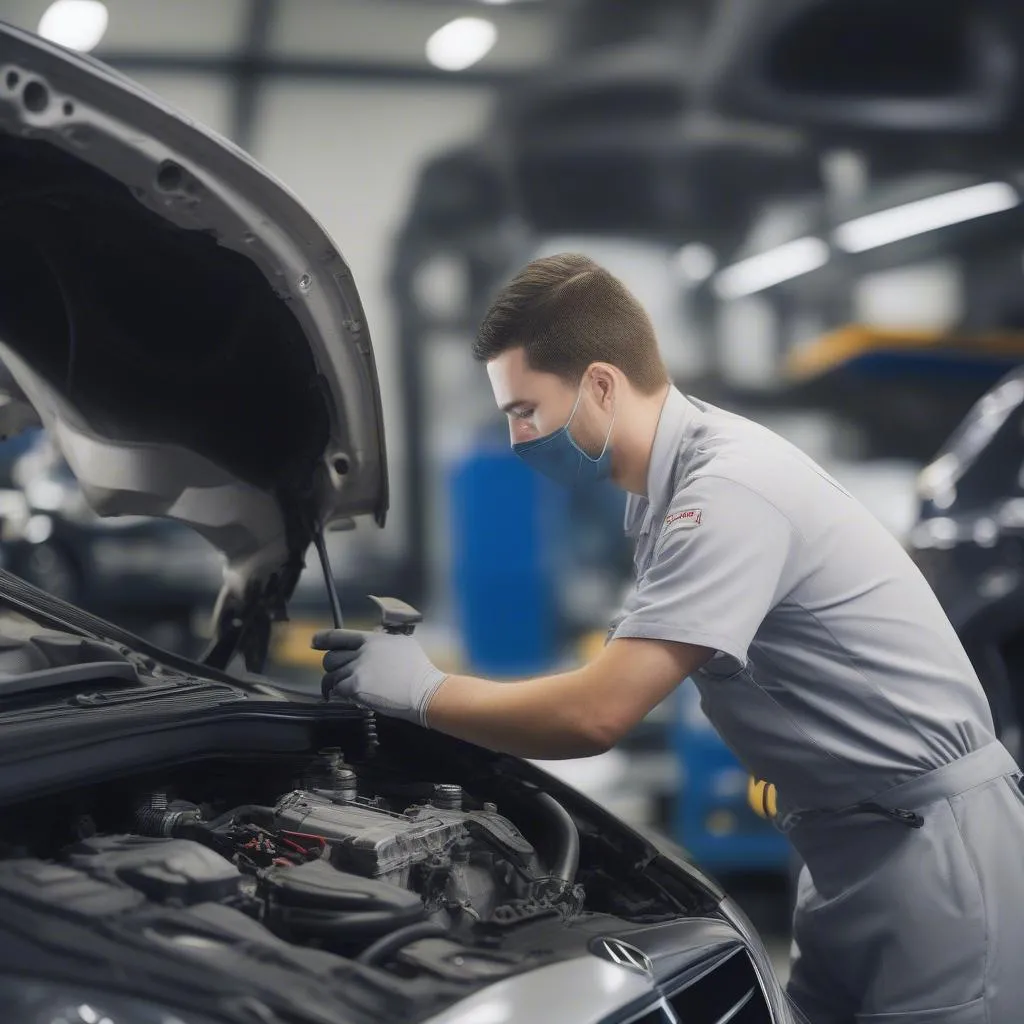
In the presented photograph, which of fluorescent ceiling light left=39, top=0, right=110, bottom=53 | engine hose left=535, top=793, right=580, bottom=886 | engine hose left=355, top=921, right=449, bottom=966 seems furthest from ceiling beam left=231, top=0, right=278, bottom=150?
engine hose left=355, top=921, right=449, bottom=966

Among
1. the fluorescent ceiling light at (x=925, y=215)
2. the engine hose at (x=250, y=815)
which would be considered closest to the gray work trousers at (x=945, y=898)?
the engine hose at (x=250, y=815)

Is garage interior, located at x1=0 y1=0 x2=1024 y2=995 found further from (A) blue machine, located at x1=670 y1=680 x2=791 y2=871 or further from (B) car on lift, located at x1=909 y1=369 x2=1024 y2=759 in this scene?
(B) car on lift, located at x1=909 y1=369 x2=1024 y2=759

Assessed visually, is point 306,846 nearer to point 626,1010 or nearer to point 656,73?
point 626,1010

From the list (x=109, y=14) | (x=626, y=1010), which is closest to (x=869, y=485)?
(x=109, y=14)

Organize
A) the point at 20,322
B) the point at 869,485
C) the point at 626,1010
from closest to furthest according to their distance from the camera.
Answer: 1. the point at 626,1010
2. the point at 20,322
3. the point at 869,485

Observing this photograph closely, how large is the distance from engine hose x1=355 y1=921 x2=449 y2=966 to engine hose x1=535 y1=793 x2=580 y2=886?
324 millimetres

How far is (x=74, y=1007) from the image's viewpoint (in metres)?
1.05

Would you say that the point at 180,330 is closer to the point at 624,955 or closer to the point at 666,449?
the point at 666,449

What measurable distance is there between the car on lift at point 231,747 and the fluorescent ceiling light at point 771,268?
9150 millimetres

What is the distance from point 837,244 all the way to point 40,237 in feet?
31.4

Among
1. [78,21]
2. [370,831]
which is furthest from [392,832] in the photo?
[78,21]

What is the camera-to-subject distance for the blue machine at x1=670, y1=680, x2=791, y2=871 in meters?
3.90

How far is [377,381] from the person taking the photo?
178cm

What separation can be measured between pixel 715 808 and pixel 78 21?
6.45 meters
